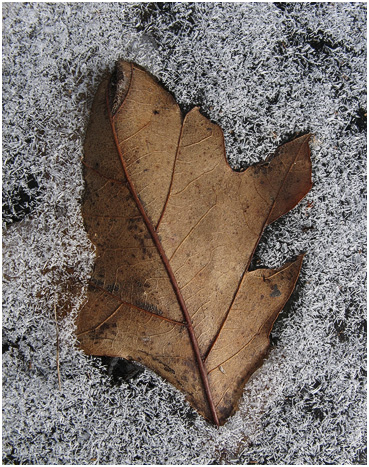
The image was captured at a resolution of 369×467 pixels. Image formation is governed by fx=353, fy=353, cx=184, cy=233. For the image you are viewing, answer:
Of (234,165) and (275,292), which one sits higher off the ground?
(234,165)

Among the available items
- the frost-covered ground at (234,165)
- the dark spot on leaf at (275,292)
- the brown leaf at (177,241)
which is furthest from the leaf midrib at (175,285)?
the dark spot on leaf at (275,292)

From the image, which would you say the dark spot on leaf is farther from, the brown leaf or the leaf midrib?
the leaf midrib

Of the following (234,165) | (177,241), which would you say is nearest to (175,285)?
(177,241)

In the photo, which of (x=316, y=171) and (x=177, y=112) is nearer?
(x=177, y=112)

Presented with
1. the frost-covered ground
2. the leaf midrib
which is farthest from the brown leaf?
the frost-covered ground

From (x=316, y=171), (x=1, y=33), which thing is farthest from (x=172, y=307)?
(x=1, y=33)

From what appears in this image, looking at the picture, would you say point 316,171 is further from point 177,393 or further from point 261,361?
point 177,393

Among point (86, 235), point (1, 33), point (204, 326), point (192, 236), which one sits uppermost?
point (1, 33)

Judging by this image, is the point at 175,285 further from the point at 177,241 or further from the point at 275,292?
the point at 275,292
